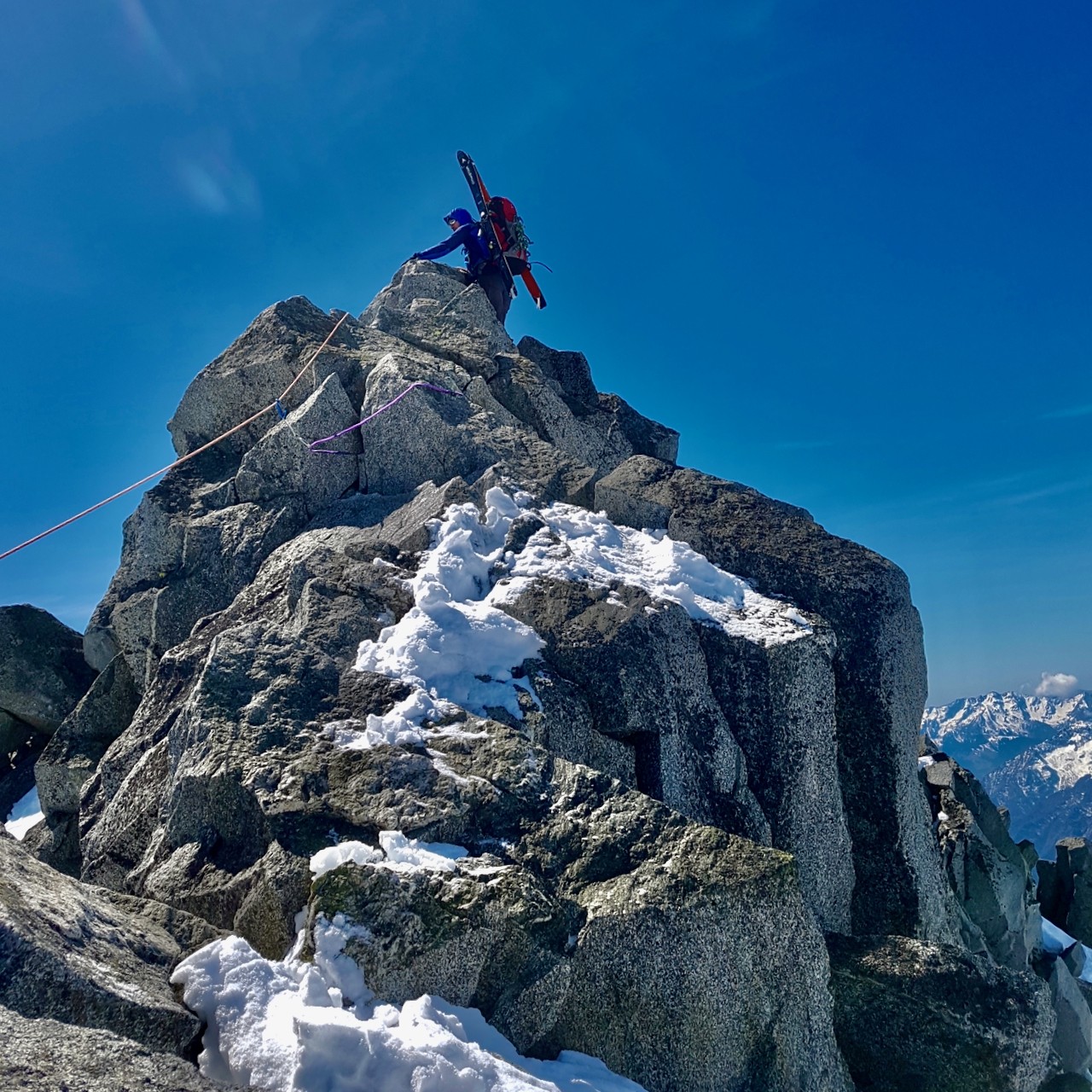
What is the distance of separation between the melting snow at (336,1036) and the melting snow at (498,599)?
126 inches

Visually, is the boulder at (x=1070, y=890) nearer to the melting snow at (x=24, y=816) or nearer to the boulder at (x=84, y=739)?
the boulder at (x=84, y=739)

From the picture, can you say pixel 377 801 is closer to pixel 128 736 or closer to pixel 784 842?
pixel 784 842

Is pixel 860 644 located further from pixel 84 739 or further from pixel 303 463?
pixel 84 739

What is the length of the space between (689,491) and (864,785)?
23.3 ft

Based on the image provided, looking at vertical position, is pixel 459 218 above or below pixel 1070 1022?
above

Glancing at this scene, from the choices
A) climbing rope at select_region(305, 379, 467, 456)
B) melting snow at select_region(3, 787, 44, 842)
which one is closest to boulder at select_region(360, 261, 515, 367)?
climbing rope at select_region(305, 379, 467, 456)

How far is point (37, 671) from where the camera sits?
2042 cm

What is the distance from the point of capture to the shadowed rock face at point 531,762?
8.41m

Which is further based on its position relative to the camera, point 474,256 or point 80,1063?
point 474,256

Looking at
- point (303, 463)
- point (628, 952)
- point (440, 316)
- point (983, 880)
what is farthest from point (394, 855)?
point (440, 316)

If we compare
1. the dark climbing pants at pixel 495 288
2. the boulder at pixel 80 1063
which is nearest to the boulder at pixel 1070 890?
the dark climbing pants at pixel 495 288

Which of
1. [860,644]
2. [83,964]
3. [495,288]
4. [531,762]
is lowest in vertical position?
[83,964]

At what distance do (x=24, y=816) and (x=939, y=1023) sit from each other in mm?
18925

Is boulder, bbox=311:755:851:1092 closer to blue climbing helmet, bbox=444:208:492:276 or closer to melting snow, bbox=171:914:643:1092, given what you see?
melting snow, bbox=171:914:643:1092
